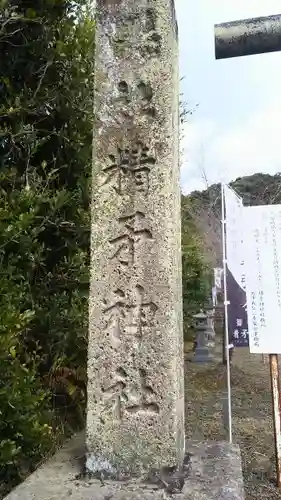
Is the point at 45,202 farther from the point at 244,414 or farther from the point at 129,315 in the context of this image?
the point at 244,414

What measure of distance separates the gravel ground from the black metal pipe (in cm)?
318

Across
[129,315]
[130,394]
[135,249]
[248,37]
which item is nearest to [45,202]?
[135,249]

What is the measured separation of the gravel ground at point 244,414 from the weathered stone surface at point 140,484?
1730 mm

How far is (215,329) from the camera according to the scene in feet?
48.5

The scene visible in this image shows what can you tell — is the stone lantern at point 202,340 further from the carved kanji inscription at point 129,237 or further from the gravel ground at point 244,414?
the carved kanji inscription at point 129,237

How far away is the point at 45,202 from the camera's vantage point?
345 cm

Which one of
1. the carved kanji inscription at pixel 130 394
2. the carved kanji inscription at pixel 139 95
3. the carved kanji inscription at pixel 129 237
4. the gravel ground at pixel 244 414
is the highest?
the carved kanji inscription at pixel 139 95

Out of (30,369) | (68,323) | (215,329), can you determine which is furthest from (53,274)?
(215,329)

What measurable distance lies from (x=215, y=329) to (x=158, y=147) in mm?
12844

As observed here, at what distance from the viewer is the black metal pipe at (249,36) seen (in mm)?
2059

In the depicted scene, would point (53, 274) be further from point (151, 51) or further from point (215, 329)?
point (215, 329)

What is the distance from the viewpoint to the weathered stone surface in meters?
1.99

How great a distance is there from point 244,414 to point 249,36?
16.6 feet

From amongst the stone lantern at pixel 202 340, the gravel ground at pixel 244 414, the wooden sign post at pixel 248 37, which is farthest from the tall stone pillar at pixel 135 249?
the stone lantern at pixel 202 340
